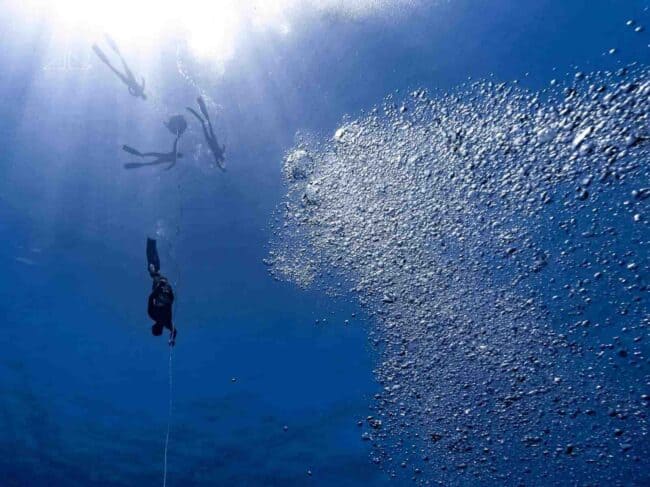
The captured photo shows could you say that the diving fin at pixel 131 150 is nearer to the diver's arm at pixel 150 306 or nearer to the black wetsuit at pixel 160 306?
the black wetsuit at pixel 160 306

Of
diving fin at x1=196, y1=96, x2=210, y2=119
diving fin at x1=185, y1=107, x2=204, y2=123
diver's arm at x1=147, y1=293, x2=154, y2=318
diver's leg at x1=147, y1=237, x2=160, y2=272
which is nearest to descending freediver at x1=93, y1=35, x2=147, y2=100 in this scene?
diving fin at x1=185, y1=107, x2=204, y2=123

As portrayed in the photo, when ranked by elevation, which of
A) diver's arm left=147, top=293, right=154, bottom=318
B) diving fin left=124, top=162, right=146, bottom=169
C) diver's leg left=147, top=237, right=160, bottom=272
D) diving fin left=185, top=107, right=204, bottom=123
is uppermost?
diving fin left=124, top=162, right=146, bottom=169

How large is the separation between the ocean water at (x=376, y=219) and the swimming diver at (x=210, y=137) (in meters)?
0.17

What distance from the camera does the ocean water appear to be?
659 cm

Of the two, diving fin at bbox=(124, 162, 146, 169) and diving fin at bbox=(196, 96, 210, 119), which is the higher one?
diving fin at bbox=(124, 162, 146, 169)

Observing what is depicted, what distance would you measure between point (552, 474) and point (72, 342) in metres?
12.6

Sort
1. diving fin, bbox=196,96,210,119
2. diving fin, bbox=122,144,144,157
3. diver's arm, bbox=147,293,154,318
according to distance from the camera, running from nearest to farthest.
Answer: diver's arm, bbox=147,293,154,318 → diving fin, bbox=196,96,210,119 → diving fin, bbox=122,144,144,157

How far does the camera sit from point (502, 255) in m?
7.60

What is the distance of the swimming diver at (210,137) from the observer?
812cm

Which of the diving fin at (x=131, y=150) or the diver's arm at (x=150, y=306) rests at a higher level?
the diving fin at (x=131, y=150)

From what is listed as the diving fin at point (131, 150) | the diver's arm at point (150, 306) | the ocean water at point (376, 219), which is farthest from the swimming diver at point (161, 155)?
the diver's arm at point (150, 306)

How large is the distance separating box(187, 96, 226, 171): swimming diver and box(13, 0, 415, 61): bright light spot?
0.91m

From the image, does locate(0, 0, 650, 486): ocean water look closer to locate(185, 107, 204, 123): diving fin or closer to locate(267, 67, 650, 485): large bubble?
locate(267, 67, 650, 485): large bubble

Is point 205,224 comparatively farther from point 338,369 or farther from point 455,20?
point 455,20
